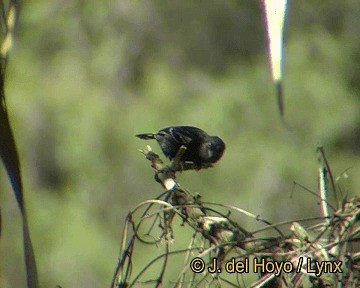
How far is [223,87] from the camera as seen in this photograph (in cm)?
1085

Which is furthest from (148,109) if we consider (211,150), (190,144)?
(190,144)

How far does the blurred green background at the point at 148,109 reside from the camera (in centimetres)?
1039

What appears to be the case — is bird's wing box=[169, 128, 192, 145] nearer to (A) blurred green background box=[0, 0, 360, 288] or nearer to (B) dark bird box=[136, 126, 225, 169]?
(B) dark bird box=[136, 126, 225, 169]

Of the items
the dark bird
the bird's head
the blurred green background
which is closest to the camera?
the dark bird

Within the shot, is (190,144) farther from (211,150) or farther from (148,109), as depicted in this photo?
(148,109)

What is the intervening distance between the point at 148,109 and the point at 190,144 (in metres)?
5.25

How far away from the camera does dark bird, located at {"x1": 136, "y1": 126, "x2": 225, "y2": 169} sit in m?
5.40

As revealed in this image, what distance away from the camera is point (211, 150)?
19.1 feet

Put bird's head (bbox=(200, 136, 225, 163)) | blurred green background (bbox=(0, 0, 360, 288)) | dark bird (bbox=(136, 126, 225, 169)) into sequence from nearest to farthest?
dark bird (bbox=(136, 126, 225, 169))
bird's head (bbox=(200, 136, 225, 163))
blurred green background (bbox=(0, 0, 360, 288))

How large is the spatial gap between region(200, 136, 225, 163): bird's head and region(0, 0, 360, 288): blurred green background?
4063mm

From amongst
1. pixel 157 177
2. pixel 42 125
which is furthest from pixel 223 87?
pixel 157 177

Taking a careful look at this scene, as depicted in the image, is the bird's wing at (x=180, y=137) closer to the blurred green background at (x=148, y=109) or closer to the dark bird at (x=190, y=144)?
the dark bird at (x=190, y=144)

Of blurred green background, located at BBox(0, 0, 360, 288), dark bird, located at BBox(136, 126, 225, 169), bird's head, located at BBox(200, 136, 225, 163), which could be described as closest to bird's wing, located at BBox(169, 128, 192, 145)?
dark bird, located at BBox(136, 126, 225, 169)

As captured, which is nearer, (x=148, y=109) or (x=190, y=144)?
(x=190, y=144)
